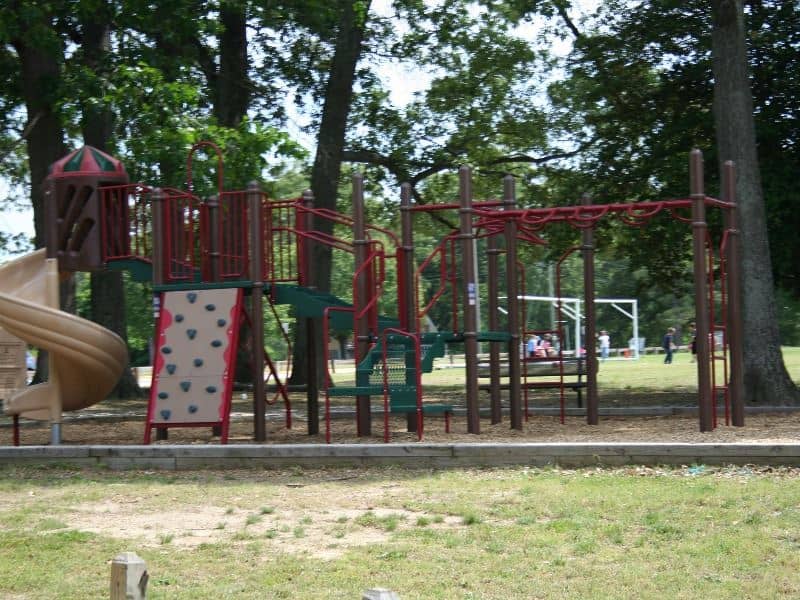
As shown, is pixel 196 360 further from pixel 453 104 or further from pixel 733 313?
pixel 453 104

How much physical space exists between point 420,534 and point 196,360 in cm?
632

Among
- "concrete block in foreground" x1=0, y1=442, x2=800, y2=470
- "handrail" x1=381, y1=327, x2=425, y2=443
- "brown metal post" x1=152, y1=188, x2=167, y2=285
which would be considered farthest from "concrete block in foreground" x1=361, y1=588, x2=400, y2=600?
"brown metal post" x1=152, y1=188, x2=167, y2=285

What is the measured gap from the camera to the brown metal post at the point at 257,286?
1429 cm

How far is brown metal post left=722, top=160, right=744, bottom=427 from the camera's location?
1468 centimetres

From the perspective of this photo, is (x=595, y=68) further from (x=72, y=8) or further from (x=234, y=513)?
(x=234, y=513)

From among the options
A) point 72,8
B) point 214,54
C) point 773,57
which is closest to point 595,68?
point 773,57

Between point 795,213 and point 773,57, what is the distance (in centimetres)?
319

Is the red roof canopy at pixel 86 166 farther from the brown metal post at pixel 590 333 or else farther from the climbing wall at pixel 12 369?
the brown metal post at pixel 590 333

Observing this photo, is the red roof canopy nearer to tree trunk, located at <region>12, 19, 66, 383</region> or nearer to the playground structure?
the playground structure

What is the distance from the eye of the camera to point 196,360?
14.2 metres

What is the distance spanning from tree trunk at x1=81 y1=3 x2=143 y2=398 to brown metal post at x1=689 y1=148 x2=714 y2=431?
11.5 metres

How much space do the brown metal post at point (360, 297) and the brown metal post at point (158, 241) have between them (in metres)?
2.35

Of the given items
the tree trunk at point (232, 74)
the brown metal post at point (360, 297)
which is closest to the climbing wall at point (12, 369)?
the brown metal post at point (360, 297)

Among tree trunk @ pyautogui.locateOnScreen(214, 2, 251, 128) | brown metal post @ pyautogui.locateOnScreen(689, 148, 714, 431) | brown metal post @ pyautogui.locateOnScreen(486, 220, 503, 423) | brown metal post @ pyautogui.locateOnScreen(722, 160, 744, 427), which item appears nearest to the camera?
brown metal post @ pyautogui.locateOnScreen(689, 148, 714, 431)
